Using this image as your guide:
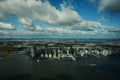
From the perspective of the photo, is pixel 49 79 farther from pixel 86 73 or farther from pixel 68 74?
pixel 86 73

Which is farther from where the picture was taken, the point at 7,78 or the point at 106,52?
the point at 106,52

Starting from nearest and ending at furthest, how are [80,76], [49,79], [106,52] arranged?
[49,79] → [80,76] → [106,52]

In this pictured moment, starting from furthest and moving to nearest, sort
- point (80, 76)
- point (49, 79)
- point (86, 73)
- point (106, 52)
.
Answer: point (106, 52) → point (86, 73) → point (80, 76) → point (49, 79)

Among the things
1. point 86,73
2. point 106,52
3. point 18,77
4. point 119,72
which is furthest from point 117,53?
point 18,77

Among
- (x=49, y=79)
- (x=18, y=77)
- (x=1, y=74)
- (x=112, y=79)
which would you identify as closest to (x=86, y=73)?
(x=112, y=79)

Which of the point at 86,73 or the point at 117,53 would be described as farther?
the point at 117,53

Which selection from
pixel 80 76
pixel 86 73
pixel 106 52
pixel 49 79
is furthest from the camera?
pixel 106 52

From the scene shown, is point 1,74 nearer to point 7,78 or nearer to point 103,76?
point 7,78
